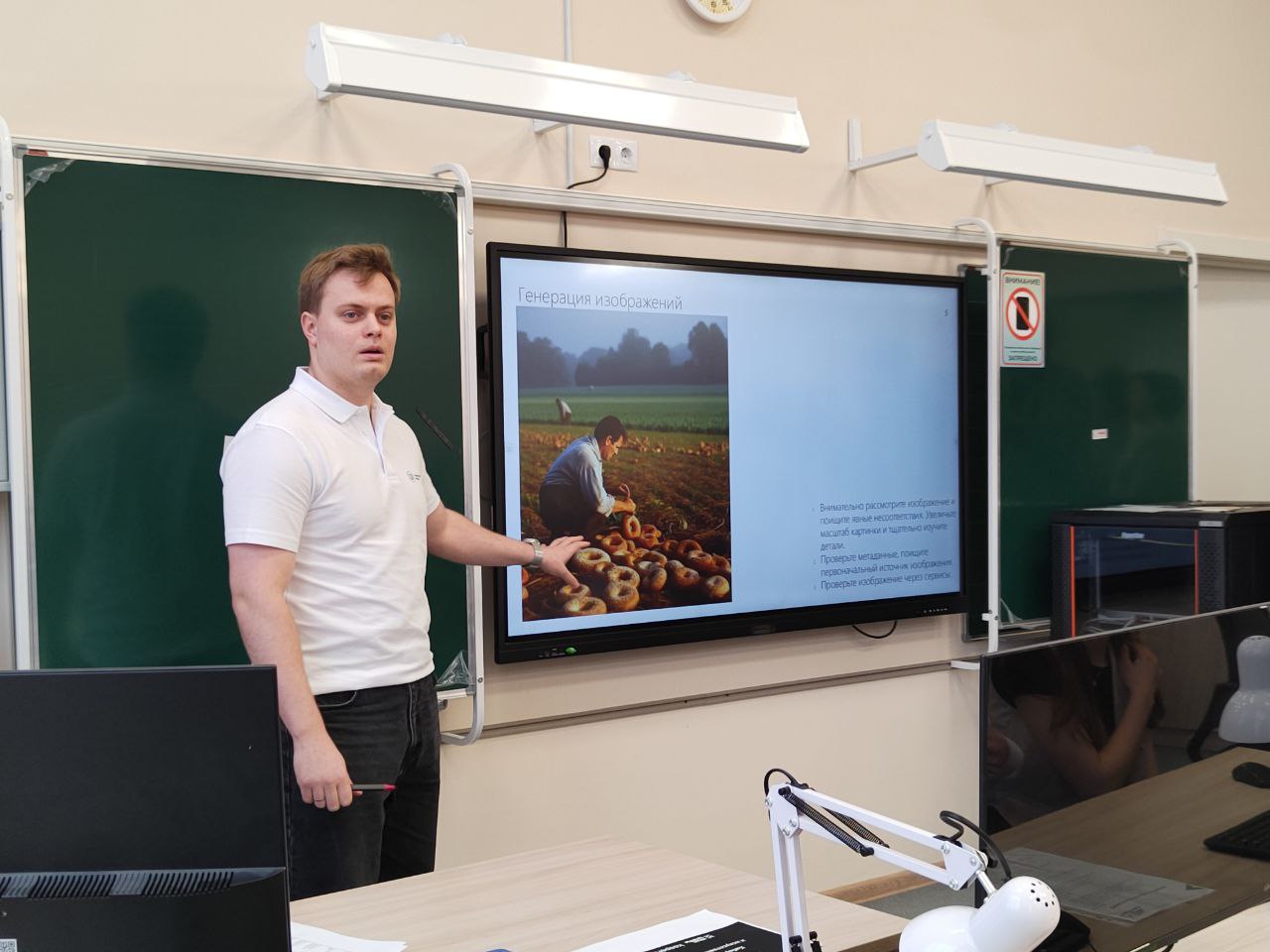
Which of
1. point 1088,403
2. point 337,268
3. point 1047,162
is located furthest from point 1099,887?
point 1088,403

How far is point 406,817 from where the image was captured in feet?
8.41

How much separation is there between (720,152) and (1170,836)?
256cm

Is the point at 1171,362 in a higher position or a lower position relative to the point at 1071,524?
higher

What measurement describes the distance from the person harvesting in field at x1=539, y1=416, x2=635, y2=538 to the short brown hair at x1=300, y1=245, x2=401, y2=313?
2.98 ft

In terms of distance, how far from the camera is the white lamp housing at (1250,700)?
5.25 feet

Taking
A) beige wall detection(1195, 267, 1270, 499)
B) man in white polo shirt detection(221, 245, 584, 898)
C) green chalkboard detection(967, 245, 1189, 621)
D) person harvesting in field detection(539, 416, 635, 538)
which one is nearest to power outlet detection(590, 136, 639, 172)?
person harvesting in field detection(539, 416, 635, 538)

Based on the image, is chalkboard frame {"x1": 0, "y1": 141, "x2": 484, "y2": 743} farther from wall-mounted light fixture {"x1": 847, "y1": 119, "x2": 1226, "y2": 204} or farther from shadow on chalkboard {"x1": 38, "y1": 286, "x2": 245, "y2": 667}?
wall-mounted light fixture {"x1": 847, "y1": 119, "x2": 1226, "y2": 204}

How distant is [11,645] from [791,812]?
2031 millimetres

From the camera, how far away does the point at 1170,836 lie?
147cm

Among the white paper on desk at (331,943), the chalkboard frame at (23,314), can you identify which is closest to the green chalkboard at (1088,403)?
the chalkboard frame at (23,314)

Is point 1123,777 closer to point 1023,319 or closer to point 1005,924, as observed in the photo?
point 1005,924

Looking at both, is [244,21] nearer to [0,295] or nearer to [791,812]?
[0,295]

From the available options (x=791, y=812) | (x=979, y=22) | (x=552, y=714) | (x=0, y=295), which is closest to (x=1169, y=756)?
(x=791, y=812)

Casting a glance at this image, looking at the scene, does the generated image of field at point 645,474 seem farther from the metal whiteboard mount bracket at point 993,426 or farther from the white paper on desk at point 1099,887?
the white paper on desk at point 1099,887
